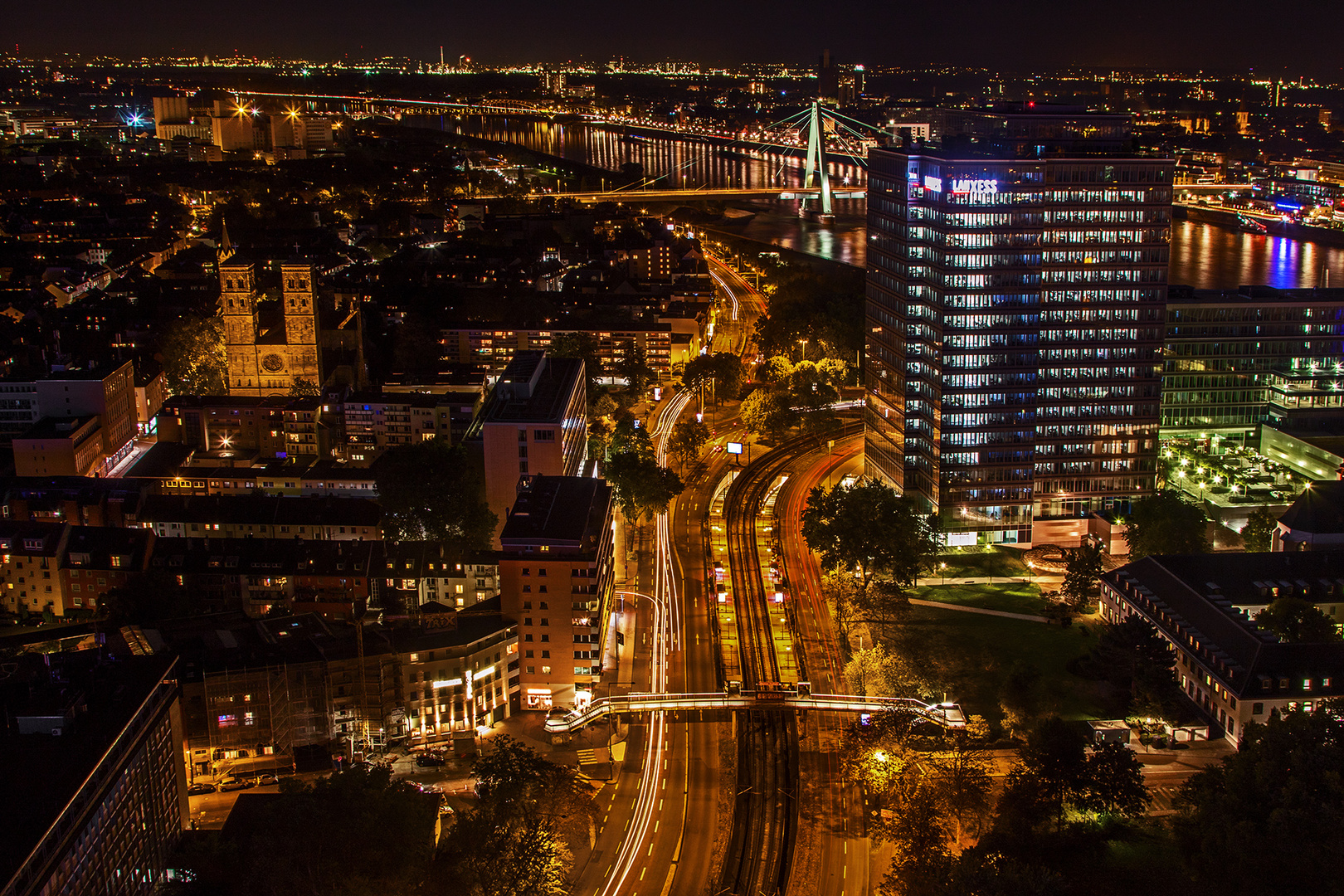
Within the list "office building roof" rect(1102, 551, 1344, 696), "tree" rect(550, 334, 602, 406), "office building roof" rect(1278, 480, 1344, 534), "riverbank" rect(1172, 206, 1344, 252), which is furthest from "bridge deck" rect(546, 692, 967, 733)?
"riverbank" rect(1172, 206, 1344, 252)

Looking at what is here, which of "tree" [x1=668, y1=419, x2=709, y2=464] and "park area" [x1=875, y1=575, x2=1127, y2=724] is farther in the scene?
"tree" [x1=668, y1=419, x2=709, y2=464]

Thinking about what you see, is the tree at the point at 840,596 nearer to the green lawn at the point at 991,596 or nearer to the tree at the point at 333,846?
the green lawn at the point at 991,596

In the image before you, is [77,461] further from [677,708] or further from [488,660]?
[677,708]

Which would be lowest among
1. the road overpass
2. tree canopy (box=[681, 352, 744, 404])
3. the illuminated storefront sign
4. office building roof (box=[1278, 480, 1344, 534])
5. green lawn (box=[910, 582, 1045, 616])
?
green lawn (box=[910, 582, 1045, 616])

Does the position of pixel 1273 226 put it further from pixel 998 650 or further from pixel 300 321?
pixel 998 650

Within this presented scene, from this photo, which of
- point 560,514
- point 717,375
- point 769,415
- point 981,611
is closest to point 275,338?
point 717,375

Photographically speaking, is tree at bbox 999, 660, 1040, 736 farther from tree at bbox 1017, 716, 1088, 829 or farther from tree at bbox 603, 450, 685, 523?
tree at bbox 603, 450, 685, 523
